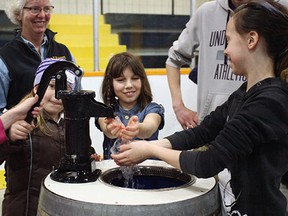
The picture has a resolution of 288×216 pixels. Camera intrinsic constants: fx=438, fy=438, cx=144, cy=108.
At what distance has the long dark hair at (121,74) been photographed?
1.85 meters

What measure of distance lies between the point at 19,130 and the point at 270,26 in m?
0.75

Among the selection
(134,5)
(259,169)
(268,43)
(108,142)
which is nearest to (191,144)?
(259,169)

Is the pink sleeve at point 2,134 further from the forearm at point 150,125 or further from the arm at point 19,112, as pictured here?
the forearm at point 150,125

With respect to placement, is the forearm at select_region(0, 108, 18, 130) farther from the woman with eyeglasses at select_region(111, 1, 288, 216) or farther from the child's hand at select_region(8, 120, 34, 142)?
the woman with eyeglasses at select_region(111, 1, 288, 216)

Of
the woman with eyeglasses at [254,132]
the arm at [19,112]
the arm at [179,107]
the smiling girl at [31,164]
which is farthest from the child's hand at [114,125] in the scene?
the arm at [179,107]

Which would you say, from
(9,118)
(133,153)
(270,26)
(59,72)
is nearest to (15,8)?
(9,118)

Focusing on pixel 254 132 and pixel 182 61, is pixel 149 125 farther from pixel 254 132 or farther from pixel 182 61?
pixel 254 132

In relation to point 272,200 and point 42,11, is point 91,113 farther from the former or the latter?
point 42,11

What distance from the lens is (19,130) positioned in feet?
4.17

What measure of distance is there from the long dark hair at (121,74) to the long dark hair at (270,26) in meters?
0.80

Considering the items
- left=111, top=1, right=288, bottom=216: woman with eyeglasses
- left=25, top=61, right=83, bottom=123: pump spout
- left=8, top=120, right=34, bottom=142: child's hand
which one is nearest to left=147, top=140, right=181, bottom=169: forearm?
left=111, top=1, right=288, bottom=216: woman with eyeglasses

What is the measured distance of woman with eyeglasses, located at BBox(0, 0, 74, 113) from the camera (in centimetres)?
178

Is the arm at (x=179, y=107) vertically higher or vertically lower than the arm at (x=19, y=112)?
lower

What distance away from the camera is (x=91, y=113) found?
1.06 m
